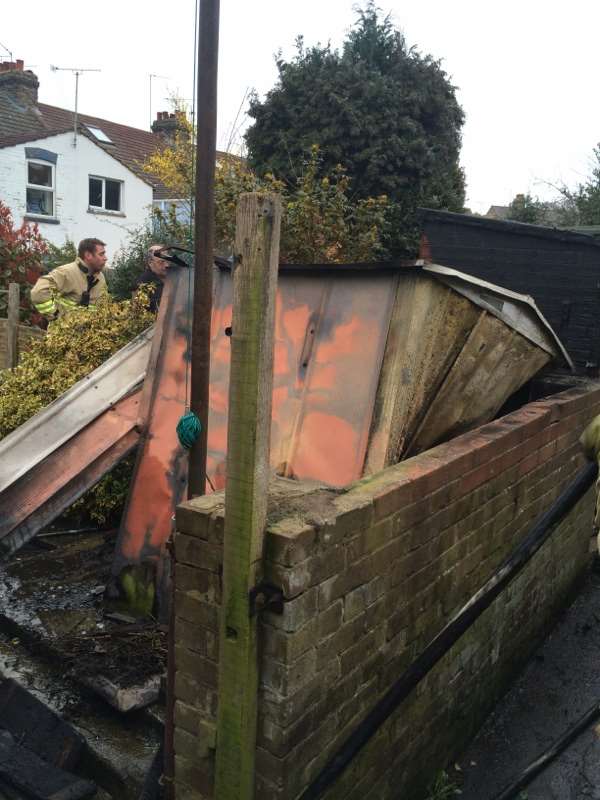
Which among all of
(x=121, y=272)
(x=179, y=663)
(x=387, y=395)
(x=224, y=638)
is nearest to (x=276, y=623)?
(x=224, y=638)

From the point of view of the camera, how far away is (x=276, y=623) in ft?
7.18

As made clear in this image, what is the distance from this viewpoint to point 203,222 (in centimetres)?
390

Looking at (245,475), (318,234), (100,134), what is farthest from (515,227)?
(100,134)

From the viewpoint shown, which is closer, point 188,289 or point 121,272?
point 188,289

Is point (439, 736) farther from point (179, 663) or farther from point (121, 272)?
point (121, 272)

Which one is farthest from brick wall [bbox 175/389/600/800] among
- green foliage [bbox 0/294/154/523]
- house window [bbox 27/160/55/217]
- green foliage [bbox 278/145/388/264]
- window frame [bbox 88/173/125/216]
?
window frame [bbox 88/173/125/216]

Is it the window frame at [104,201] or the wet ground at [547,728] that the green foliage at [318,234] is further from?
the window frame at [104,201]

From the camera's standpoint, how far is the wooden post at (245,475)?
1.99m

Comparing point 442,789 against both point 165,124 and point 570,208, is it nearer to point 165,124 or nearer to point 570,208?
point 570,208

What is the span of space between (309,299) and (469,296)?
0.94 meters

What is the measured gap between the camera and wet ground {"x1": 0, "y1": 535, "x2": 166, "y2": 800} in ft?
10.5

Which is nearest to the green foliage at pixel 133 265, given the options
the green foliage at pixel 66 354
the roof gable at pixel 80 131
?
the green foliage at pixel 66 354

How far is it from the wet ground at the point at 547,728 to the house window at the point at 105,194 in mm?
20382

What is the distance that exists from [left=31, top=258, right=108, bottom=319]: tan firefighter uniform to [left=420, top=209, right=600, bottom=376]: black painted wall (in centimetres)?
368
